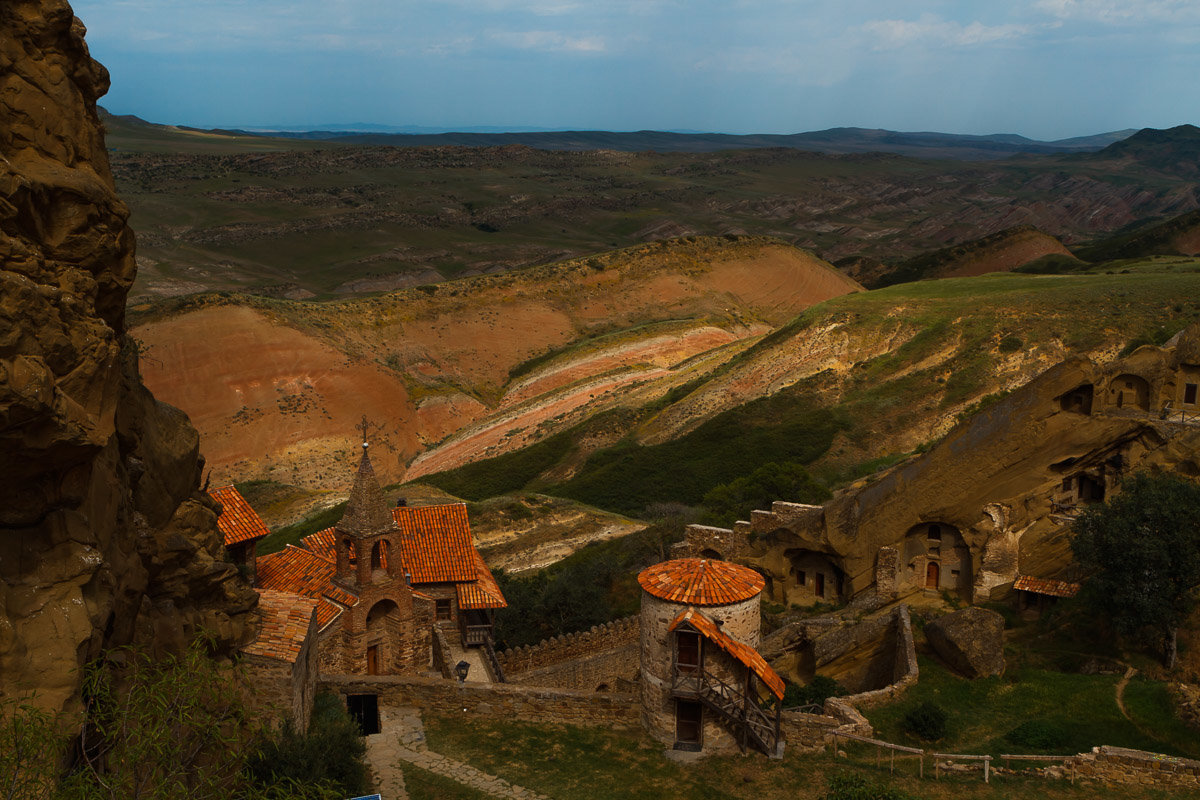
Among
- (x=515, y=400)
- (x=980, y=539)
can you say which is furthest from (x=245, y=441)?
(x=980, y=539)

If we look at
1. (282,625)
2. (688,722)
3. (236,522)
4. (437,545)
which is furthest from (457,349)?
(688,722)

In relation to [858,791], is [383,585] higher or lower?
lower

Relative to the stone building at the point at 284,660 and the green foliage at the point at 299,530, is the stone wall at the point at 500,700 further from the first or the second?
the green foliage at the point at 299,530

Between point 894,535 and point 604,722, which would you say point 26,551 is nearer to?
point 604,722

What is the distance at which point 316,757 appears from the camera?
1698cm

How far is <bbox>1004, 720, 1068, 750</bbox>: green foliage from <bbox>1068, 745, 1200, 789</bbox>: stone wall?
1774 millimetres

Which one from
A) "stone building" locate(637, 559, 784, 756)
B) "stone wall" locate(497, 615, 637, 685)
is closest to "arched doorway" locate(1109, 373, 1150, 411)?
"stone building" locate(637, 559, 784, 756)

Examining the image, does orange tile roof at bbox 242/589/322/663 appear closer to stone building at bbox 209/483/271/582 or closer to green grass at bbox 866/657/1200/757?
stone building at bbox 209/483/271/582

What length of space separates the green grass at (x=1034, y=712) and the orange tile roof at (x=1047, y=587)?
11.2 ft

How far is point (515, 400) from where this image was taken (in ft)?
268

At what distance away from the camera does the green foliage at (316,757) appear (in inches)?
648

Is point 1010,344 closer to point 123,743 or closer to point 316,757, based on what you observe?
point 316,757

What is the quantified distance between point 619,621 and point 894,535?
8.53 metres

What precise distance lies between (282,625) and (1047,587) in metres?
19.2
